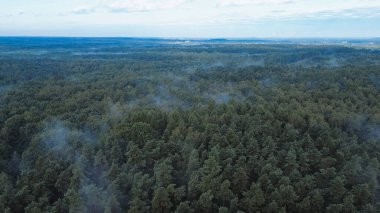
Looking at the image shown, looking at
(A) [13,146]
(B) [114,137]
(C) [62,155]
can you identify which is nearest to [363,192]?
(B) [114,137]

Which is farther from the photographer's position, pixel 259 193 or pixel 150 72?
pixel 150 72

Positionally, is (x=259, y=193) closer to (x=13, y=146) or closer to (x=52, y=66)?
(x=13, y=146)

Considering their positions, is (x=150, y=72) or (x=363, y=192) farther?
(x=150, y=72)

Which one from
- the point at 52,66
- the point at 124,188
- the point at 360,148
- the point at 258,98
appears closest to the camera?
the point at 124,188

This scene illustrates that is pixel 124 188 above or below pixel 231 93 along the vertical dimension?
below

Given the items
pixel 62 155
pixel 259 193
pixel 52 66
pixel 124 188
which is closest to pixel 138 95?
pixel 62 155

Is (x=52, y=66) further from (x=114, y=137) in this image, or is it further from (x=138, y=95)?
(x=114, y=137)

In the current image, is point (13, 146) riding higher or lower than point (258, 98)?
lower

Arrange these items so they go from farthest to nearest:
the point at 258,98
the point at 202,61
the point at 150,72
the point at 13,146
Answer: the point at 202,61 → the point at 150,72 → the point at 258,98 → the point at 13,146

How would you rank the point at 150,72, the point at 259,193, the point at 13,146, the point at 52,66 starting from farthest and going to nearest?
the point at 52,66 < the point at 150,72 < the point at 13,146 < the point at 259,193

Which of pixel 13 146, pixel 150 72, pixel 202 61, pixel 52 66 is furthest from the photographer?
pixel 202 61
